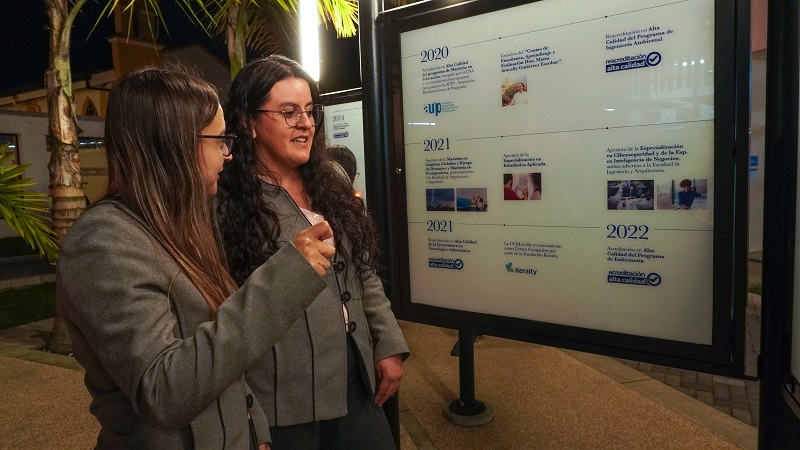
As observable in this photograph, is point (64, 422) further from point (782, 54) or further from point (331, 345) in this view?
point (782, 54)

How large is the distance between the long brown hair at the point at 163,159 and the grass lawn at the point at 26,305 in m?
8.09

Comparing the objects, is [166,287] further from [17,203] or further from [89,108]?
[89,108]

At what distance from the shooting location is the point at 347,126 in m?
4.82

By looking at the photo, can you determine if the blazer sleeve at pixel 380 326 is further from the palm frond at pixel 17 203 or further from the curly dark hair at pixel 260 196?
the palm frond at pixel 17 203

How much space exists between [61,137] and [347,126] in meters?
3.26

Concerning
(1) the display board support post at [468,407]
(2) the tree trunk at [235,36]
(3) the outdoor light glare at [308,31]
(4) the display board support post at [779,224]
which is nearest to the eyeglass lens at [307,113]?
(4) the display board support post at [779,224]

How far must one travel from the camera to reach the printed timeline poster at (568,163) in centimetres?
185

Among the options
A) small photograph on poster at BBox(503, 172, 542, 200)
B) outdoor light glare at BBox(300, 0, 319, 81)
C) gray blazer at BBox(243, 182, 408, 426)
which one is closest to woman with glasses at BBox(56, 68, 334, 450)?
gray blazer at BBox(243, 182, 408, 426)

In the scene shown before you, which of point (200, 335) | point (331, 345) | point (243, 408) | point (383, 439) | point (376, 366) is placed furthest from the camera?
point (376, 366)

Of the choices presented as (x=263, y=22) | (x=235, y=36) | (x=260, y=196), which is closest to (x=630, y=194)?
(x=260, y=196)

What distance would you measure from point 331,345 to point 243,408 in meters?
0.43

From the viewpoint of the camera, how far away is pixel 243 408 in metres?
1.46

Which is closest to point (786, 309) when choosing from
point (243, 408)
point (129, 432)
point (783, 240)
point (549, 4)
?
point (783, 240)

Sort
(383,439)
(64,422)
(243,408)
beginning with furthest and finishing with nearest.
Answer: (64,422), (383,439), (243,408)
